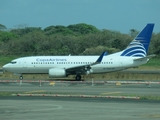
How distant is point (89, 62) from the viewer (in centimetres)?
4784

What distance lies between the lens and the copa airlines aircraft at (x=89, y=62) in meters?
47.5

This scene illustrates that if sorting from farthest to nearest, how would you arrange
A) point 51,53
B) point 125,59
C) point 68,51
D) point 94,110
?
1. point 68,51
2. point 51,53
3. point 125,59
4. point 94,110

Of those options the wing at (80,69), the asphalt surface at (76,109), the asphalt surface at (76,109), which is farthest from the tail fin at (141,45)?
the asphalt surface at (76,109)

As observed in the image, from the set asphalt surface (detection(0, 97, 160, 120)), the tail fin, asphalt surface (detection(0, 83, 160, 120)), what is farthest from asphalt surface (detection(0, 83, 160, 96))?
the tail fin

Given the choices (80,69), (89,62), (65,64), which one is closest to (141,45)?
(89,62)

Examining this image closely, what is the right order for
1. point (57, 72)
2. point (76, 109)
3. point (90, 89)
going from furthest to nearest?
point (57, 72) → point (90, 89) → point (76, 109)

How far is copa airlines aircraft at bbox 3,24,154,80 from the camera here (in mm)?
47469

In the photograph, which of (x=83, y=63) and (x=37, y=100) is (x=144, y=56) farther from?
(x=37, y=100)

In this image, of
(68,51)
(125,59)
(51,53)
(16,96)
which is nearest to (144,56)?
(125,59)

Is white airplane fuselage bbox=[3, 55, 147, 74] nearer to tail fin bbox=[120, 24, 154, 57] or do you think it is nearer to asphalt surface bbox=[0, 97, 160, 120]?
tail fin bbox=[120, 24, 154, 57]

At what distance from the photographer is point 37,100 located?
2589 centimetres

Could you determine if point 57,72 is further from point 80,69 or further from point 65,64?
point 80,69

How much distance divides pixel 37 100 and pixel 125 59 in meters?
23.1

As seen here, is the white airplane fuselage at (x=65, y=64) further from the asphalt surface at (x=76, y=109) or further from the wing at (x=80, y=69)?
the asphalt surface at (x=76, y=109)
